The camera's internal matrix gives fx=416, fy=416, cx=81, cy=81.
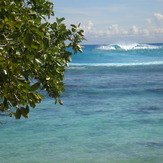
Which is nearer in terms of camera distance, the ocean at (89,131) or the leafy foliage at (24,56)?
the leafy foliage at (24,56)

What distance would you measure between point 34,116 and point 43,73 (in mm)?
14697

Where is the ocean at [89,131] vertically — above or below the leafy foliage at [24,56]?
below

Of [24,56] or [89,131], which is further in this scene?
[89,131]

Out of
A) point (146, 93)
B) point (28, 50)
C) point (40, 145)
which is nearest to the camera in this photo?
point (28, 50)

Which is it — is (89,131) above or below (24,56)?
below

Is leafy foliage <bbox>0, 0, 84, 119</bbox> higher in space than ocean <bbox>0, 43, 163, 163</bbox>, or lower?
higher

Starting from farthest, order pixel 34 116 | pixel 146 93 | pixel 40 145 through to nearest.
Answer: pixel 146 93
pixel 34 116
pixel 40 145

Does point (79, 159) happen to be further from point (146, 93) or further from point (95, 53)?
point (95, 53)

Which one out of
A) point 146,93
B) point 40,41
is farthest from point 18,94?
point 146,93

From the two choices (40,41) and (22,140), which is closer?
(40,41)

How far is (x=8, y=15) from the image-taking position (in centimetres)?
489

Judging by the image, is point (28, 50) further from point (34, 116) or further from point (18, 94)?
point (34, 116)

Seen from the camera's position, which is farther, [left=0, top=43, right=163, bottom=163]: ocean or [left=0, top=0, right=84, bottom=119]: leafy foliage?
[left=0, top=43, right=163, bottom=163]: ocean

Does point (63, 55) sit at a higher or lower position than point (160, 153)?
higher
